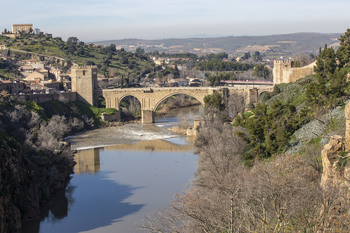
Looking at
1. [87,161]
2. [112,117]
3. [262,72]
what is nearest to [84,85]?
[112,117]

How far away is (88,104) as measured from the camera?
44.4 metres

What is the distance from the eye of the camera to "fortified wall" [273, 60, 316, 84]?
3650cm

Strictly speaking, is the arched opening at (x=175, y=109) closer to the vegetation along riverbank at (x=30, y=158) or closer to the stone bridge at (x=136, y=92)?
the stone bridge at (x=136, y=92)

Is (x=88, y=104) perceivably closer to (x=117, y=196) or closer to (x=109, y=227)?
(x=117, y=196)

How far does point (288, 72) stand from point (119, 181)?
61.7 feet

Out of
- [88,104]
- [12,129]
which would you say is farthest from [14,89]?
[12,129]

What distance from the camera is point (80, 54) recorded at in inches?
2719

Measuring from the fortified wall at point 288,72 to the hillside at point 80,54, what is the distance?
1003 inches

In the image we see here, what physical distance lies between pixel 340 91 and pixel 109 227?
1031cm

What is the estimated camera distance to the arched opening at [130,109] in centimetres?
4581

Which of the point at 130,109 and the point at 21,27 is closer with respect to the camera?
Result: the point at 130,109

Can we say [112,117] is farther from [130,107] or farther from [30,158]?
[30,158]

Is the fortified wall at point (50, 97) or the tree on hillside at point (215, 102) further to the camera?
the fortified wall at point (50, 97)

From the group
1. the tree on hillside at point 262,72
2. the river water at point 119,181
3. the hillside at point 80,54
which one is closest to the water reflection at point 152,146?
the river water at point 119,181
